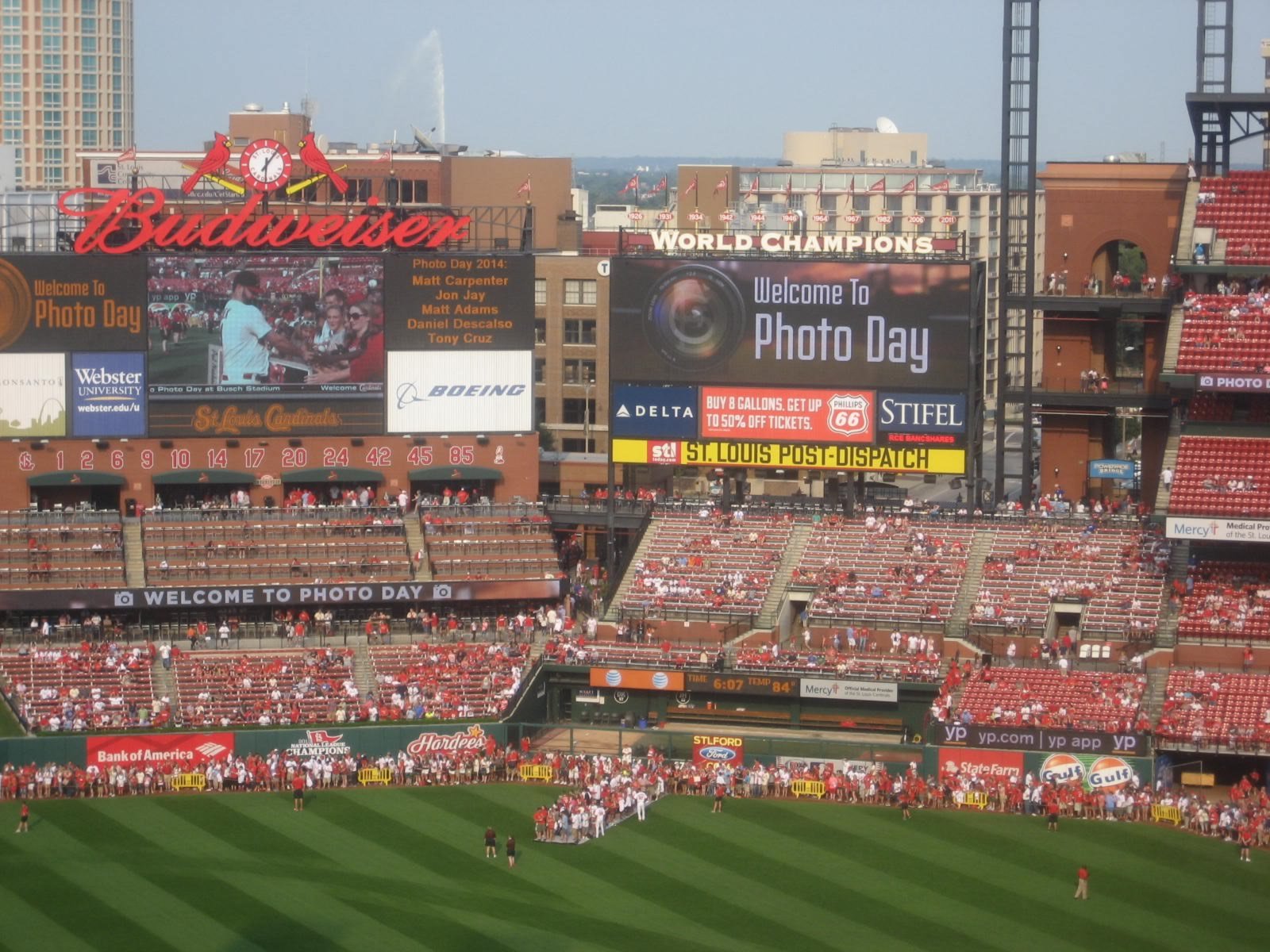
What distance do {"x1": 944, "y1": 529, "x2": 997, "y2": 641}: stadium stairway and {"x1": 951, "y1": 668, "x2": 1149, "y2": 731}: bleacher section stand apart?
2.59 metres

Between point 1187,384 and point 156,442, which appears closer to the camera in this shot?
point 1187,384

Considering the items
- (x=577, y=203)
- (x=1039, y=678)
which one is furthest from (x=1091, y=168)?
(x=577, y=203)

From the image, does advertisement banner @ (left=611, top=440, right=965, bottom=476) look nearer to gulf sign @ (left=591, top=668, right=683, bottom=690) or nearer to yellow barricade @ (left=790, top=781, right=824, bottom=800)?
gulf sign @ (left=591, top=668, right=683, bottom=690)

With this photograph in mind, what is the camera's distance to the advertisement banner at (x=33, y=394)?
6209 centimetres

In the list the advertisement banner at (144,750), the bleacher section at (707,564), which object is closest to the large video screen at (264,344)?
the bleacher section at (707,564)

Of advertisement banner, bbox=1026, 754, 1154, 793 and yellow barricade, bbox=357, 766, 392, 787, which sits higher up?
advertisement banner, bbox=1026, 754, 1154, 793

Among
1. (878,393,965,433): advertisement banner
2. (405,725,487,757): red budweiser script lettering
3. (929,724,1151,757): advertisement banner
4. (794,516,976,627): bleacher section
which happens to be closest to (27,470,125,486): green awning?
→ (405,725,487,757): red budweiser script lettering

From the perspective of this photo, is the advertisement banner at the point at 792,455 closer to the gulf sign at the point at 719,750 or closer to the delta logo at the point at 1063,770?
the gulf sign at the point at 719,750

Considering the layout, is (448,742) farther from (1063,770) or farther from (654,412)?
(1063,770)

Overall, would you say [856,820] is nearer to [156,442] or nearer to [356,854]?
[356,854]

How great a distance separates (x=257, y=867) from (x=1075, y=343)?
31341 millimetres

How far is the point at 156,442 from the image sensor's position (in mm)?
63219

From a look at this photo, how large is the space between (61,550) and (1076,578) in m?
30.0

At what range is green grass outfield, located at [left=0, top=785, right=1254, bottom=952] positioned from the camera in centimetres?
4053
